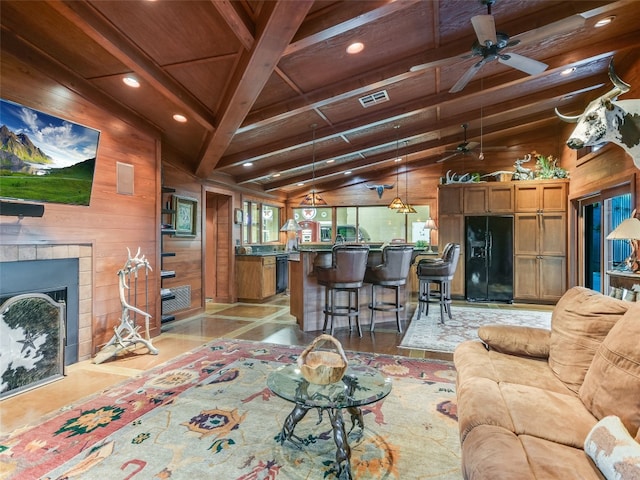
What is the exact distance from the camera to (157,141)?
4.27 meters

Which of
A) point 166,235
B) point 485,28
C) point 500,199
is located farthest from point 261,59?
point 500,199

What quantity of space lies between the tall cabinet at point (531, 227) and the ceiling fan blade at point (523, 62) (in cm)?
371

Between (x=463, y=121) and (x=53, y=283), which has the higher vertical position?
(x=463, y=121)

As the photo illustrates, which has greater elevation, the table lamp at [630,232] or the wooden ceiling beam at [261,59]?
the wooden ceiling beam at [261,59]

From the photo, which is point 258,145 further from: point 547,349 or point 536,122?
point 536,122

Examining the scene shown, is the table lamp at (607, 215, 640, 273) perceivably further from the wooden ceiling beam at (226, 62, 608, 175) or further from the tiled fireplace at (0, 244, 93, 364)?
the tiled fireplace at (0, 244, 93, 364)

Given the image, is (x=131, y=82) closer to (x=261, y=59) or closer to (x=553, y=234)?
(x=261, y=59)

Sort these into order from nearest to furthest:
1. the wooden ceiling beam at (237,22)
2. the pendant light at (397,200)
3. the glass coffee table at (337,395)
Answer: the glass coffee table at (337,395) < the wooden ceiling beam at (237,22) < the pendant light at (397,200)

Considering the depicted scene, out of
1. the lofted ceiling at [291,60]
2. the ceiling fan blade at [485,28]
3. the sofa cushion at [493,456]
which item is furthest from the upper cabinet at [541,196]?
the sofa cushion at [493,456]

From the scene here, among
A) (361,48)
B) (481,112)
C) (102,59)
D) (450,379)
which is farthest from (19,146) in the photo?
(481,112)

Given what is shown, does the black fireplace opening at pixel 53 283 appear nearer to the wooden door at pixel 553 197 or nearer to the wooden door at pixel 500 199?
the wooden door at pixel 500 199

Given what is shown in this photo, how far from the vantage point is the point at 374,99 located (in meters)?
4.38

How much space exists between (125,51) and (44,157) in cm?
118

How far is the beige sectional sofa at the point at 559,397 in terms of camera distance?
1.13m
